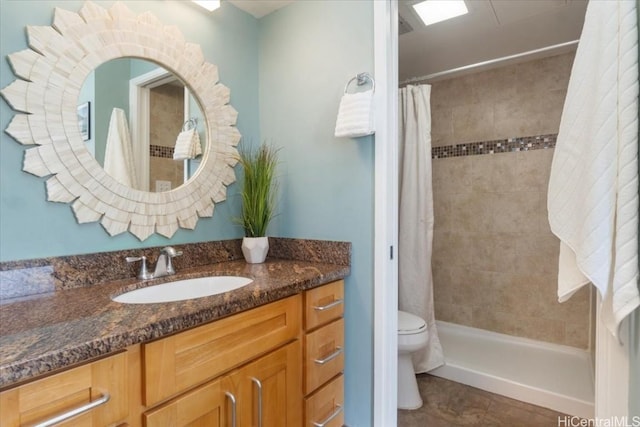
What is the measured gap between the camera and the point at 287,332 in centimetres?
117

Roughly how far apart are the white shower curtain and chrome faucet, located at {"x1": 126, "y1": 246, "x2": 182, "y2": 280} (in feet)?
4.91

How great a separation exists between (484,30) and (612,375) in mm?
1951

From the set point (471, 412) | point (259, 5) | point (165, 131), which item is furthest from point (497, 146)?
point (165, 131)

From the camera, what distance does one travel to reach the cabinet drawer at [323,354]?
1.27 metres

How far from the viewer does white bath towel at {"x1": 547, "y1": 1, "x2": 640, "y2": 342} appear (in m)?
0.82

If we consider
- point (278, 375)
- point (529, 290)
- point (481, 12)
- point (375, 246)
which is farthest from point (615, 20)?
point (529, 290)

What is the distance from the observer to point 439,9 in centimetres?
179

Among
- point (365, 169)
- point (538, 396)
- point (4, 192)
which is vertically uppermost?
point (365, 169)

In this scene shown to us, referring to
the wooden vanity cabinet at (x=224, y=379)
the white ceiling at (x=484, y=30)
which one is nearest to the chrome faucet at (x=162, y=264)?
the wooden vanity cabinet at (x=224, y=379)

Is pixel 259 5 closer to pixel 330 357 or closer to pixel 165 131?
pixel 165 131

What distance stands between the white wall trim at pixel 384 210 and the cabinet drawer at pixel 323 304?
17 centimetres

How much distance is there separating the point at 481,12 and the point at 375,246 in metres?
1.47

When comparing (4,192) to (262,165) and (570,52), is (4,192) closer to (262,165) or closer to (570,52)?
(262,165)

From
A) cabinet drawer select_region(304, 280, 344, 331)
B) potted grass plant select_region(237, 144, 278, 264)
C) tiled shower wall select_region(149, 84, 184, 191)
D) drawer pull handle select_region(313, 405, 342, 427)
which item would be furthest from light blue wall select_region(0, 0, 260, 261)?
drawer pull handle select_region(313, 405, 342, 427)
